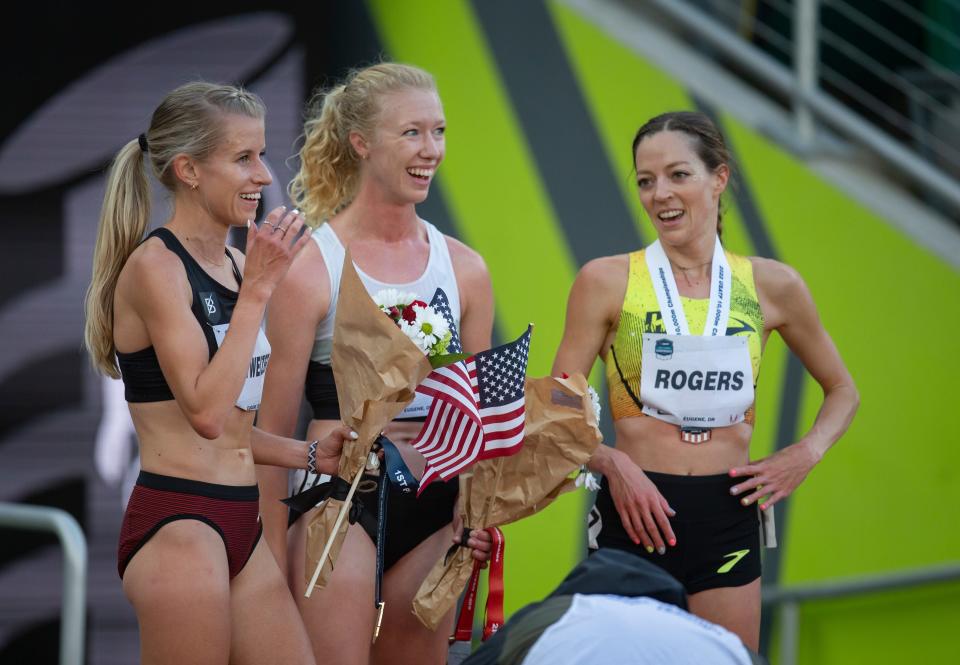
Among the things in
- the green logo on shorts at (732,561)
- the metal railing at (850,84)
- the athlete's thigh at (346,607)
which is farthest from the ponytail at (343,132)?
the metal railing at (850,84)

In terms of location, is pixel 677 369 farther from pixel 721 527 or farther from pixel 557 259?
pixel 557 259

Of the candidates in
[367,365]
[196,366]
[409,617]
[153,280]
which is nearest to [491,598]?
[409,617]

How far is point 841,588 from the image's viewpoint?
548 centimetres

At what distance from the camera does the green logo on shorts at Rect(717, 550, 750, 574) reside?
345 cm

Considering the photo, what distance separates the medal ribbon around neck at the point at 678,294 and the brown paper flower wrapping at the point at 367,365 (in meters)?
0.79

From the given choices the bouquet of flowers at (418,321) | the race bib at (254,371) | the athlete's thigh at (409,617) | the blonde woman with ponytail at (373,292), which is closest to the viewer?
the race bib at (254,371)

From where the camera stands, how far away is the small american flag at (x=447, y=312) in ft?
10.9

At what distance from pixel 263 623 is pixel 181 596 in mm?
234

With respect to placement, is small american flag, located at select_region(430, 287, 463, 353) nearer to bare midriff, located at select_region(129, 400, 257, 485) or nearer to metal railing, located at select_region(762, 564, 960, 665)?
bare midriff, located at select_region(129, 400, 257, 485)

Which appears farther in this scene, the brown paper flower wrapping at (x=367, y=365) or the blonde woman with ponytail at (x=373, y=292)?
the blonde woman with ponytail at (x=373, y=292)

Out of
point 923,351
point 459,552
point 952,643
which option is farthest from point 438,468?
point 952,643

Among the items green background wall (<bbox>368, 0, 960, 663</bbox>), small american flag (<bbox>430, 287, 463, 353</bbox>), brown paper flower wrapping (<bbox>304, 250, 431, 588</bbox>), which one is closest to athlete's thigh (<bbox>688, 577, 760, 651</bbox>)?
small american flag (<bbox>430, 287, 463, 353</bbox>)

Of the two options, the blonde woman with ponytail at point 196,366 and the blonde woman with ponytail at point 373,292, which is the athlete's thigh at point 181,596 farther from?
the blonde woman with ponytail at point 373,292

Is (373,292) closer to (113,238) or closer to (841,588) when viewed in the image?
(113,238)
